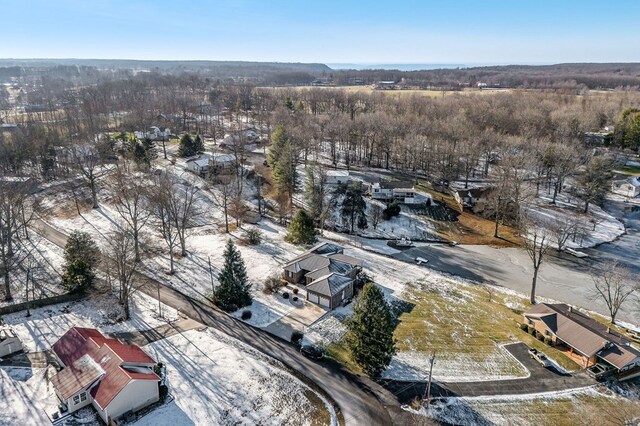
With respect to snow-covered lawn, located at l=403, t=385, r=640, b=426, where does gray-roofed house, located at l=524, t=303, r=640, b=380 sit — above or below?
above

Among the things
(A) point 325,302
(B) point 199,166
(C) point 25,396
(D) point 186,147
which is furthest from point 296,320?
(D) point 186,147

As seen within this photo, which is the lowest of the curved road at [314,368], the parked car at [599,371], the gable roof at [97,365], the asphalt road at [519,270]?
the asphalt road at [519,270]

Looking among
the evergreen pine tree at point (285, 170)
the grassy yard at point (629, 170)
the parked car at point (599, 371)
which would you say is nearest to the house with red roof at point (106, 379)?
the parked car at point (599, 371)

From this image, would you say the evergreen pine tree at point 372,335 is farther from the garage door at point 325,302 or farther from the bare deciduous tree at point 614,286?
the bare deciduous tree at point 614,286

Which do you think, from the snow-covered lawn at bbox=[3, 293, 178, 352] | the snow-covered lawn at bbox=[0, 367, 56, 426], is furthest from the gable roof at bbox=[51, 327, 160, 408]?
the snow-covered lawn at bbox=[3, 293, 178, 352]

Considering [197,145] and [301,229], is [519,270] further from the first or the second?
[197,145]

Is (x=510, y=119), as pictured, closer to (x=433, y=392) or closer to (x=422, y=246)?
(x=422, y=246)

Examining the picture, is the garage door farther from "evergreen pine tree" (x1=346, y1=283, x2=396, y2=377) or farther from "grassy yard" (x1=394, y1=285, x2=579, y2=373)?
"evergreen pine tree" (x1=346, y1=283, x2=396, y2=377)
